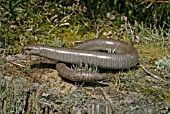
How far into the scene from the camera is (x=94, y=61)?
4.78 m

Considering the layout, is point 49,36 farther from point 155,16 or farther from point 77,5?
point 155,16

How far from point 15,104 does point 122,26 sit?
7.55ft

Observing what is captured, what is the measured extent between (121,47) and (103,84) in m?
0.71

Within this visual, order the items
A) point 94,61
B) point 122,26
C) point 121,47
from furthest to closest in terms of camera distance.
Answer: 1. point 122,26
2. point 121,47
3. point 94,61

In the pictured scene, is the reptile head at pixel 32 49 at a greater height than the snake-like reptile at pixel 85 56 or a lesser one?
greater

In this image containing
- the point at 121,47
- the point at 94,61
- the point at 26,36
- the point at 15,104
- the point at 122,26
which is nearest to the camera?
the point at 15,104

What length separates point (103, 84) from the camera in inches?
181

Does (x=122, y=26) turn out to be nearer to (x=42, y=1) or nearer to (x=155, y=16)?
(x=155, y=16)

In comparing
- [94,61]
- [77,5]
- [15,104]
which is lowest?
[15,104]

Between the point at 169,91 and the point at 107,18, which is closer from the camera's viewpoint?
the point at 169,91

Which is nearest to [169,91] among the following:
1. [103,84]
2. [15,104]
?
[103,84]

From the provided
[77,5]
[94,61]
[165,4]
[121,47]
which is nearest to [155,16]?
[165,4]

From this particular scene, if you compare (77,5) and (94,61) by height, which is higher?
(77,5)

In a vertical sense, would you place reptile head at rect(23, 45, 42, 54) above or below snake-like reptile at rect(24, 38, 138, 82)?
above
